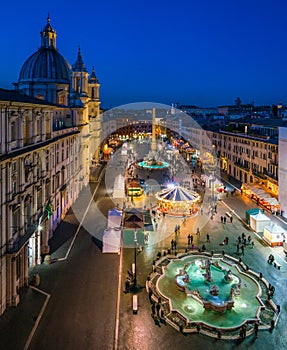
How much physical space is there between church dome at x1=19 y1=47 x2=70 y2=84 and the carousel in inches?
1315

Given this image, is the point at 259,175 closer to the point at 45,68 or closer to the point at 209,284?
the point at 209,284

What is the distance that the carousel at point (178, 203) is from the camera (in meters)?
46.0

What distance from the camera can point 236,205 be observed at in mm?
50344

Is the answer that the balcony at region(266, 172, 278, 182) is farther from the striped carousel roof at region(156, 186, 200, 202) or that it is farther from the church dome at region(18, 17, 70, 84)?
the church dome at region(18, 17, 70, 84)

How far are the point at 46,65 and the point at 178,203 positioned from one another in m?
39.0

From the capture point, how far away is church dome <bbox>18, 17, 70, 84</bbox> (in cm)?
6372

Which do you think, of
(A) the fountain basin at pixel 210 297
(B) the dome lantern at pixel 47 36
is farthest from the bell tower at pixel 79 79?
(A) the fountain basin at pixel 210 297

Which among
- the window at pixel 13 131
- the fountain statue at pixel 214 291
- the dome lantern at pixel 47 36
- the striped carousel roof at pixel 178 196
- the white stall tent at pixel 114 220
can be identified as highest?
the dome lantern at pixel 47 36

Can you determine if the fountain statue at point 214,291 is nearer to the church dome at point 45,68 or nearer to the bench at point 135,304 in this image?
→ the bench at point 135,304

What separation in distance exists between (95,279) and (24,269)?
559cm

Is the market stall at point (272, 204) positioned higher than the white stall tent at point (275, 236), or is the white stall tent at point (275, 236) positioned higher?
the market stall at point (272, 204)

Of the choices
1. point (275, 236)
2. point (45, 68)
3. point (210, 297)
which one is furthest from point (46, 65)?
point (210, 297)

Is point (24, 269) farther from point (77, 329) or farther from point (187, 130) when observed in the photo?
point (187, 130)

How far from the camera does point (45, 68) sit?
210 ft
